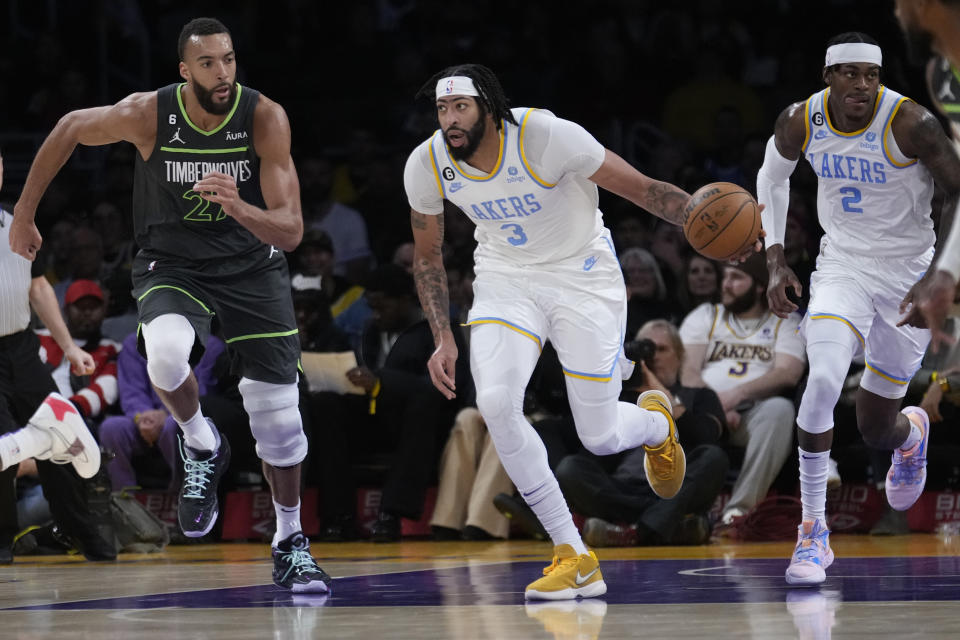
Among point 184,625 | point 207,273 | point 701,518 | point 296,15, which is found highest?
point 296,15

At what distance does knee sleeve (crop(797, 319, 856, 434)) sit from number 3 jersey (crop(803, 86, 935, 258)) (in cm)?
45

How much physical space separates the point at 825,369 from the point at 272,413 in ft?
7.70

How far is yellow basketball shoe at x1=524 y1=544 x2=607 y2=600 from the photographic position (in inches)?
216

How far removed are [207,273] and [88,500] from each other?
283 centimetres

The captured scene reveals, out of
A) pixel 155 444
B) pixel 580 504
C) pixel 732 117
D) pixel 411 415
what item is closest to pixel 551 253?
pixel 580 504

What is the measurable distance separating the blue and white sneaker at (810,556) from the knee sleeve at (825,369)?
1.38 ft

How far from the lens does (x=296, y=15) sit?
543 inches

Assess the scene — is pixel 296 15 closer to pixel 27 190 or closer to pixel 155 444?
pixel 155 444

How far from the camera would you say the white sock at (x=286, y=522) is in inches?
246

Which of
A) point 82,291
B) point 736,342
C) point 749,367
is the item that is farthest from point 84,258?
point 749,367

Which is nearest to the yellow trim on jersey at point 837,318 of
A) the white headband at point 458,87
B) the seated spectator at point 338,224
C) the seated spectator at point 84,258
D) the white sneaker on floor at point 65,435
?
the white headband at point 458,87

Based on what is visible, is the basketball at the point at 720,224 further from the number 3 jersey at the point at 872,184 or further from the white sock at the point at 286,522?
the white sock at the point at 286,522

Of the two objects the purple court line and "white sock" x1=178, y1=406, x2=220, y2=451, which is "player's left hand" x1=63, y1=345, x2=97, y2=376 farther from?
the purple court line

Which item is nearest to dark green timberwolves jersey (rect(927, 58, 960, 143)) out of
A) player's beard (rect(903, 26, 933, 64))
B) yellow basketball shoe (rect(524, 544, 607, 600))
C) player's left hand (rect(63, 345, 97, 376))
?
player's beard (rect(903, 26, 933, 64))
